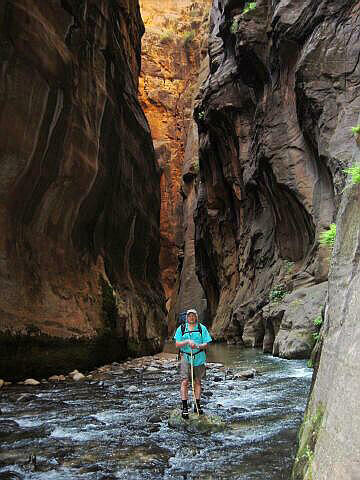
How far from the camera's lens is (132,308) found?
1453cm

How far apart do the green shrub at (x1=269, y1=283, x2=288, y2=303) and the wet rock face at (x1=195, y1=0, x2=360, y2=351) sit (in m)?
0.13

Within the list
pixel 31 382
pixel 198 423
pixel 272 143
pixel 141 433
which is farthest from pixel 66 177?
pixel 272 143

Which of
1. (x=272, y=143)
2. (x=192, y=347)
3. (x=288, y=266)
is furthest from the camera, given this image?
(x=272, y=143)

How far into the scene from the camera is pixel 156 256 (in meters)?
21.5

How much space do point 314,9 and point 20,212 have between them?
14.2 metres

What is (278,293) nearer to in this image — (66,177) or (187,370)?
(66,177)

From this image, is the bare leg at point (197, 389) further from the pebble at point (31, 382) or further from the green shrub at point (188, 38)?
the green shrub at point (188, 38)

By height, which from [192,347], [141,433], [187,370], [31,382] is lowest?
[31,382]

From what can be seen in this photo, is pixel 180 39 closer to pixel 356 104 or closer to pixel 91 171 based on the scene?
pixel 356 104

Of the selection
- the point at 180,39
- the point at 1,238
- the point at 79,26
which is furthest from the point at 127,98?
the point at 180,39

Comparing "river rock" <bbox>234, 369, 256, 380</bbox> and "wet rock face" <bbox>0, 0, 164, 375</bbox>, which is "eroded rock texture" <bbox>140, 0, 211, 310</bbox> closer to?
"wet rock face" <bbox>0, 0, 164, 375</bbox>

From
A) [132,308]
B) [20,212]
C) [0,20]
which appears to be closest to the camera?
[0,20]

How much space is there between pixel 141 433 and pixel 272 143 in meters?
18.0

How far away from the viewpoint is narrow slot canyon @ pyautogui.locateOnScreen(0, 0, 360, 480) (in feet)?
12.4
